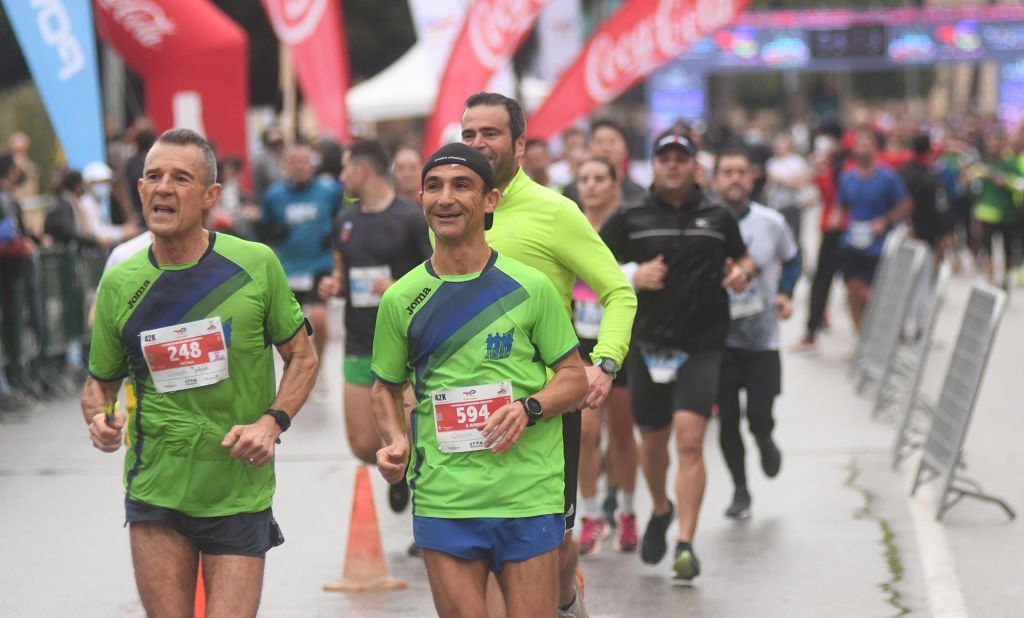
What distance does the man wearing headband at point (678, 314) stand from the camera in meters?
8.23

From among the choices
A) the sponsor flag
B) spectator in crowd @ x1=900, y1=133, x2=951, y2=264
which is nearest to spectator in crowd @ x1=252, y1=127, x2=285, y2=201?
the sponsor flag

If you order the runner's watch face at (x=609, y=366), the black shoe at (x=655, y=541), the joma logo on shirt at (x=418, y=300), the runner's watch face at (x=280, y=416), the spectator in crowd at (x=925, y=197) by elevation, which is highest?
the joma logo on shirt at (x=418, y=300)

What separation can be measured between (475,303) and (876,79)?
100 meters

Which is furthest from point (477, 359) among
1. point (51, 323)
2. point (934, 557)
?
point (51, 323)

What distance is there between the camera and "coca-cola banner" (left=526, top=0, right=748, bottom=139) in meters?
18.4

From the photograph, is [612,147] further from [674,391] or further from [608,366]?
[608,366]

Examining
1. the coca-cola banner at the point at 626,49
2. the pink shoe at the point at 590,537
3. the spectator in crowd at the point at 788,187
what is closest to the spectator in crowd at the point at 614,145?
the pink shoe at the point at 590,537

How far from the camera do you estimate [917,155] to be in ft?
60.0

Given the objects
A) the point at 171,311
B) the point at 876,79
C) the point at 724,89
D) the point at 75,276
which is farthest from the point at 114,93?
the point at 876,79

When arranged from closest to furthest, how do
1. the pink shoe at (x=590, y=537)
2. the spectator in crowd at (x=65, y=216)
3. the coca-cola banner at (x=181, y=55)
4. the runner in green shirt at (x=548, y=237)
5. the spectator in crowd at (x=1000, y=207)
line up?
the runner in green shirt at (x=548, y=237), the pink shoe at (x=590, y=537), the spectator in crowd at (x=65, y=216), the coca-cola banner at (x=181, y=55), the spectator in crowd at (x=1000, y=207)

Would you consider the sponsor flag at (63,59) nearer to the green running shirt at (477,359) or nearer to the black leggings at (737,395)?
the black leggings at (737,395)

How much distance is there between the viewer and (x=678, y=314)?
8281mm

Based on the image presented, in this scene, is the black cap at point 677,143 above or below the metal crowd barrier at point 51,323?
above

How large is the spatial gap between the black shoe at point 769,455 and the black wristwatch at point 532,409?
4836 millimetres
